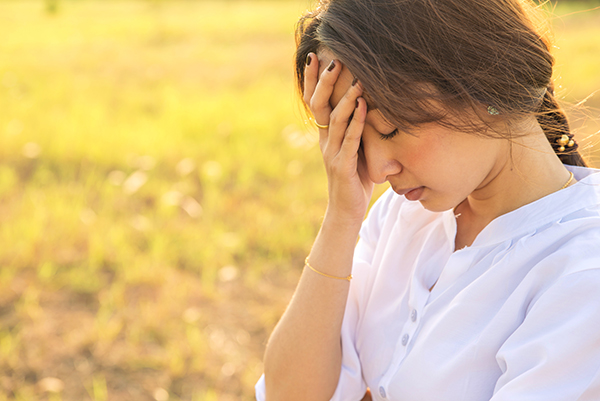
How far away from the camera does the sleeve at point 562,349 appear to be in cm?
95

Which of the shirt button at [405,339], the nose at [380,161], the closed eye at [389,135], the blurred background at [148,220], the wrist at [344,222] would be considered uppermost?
the closed eye at [389,135]

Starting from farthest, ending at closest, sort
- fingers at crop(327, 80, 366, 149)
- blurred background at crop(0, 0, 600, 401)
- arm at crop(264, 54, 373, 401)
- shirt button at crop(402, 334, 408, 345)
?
blurred background at crop(0, 0, 600, 401) → arm at crop(264, 54, 373, 401) → shirt button at crop(402, 334, 408, 345) → fingers at crop(327, 80, 366, 149)

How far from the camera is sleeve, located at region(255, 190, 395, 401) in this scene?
1.47 metres

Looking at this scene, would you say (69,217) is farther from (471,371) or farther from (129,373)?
(471,371)

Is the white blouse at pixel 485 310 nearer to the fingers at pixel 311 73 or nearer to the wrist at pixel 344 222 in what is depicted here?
the wrist at pixel 344 222

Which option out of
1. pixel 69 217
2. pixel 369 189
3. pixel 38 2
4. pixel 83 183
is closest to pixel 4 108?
pixel 83 183

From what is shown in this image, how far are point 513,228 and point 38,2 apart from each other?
47.7 ft

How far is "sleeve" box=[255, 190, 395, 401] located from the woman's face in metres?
0.41

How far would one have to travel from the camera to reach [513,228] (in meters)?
1.19

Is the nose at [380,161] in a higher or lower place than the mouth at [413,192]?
higher

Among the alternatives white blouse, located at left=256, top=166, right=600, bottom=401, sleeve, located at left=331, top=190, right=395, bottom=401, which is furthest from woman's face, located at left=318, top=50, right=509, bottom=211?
sleeve, located at left=331, top=190, right=395, bottom=401

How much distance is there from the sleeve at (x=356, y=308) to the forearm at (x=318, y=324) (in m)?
0.04

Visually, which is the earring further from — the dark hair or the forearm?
the forearm

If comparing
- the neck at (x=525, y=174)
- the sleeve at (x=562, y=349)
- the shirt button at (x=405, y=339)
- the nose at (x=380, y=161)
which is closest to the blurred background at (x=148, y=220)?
the neck at (x=525, y=174)
